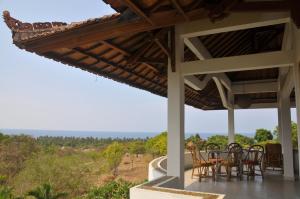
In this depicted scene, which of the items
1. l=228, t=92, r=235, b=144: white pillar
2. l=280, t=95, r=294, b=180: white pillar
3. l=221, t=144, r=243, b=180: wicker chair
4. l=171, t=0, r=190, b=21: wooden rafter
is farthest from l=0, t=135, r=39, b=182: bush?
l=171, t=0, r=190, b=21: wooden rafter

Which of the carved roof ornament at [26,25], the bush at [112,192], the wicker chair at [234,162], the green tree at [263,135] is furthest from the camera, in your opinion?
the green tree at [263,135]

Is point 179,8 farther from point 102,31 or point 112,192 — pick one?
point 112,192

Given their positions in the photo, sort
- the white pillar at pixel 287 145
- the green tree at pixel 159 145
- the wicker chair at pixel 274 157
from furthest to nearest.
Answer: the green tree at pixel 159 145 → the wicker chair at pixel 274 157 → the white pillar at pixel 287 145

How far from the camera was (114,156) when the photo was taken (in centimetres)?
2806

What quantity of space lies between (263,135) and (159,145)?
30.7 feet

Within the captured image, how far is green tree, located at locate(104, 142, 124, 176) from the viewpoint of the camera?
2789 centimetres

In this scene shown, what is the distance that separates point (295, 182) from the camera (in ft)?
20.8

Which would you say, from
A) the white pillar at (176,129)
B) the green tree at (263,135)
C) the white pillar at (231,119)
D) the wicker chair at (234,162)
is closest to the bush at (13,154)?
the white pillar at (231,119)

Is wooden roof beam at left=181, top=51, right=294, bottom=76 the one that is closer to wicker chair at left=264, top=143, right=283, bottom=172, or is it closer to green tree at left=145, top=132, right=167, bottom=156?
wicker chair at left=264, top=143, right=283, bottom=172

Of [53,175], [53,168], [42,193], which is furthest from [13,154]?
[42,193]

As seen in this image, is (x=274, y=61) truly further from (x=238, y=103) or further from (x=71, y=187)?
(x=71, y=187)

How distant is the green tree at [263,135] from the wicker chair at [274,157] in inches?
303

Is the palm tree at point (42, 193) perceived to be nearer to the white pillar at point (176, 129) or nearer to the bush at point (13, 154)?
the white pillar at point (176, 129)

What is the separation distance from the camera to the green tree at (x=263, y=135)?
16.0 metres
